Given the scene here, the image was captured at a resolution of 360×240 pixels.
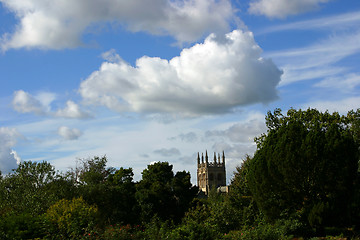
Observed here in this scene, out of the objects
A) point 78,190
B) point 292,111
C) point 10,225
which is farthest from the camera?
point 292,111

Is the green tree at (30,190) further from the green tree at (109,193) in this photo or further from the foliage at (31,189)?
the green tree at (109,193)

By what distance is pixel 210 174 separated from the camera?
135 m

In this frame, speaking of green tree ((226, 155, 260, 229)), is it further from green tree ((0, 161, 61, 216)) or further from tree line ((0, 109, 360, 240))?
green tree ((0, 161, 61, 216))

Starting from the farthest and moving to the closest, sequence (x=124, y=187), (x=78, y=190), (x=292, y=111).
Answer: (x=124, y=187) → (x=292, y=111) → (x=78, y=190)

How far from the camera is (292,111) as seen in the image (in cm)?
3428

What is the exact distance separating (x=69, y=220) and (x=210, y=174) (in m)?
118

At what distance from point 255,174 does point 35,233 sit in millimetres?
12291

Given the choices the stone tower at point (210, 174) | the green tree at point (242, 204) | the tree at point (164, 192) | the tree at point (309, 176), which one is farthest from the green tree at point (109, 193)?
the stone tower at point (210, 174)

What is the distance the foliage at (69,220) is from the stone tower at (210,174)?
374 feet

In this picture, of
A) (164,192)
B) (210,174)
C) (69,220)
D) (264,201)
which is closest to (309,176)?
(264,201)

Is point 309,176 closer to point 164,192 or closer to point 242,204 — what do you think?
point 242,204

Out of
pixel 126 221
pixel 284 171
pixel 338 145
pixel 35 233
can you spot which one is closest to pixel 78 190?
pixel 126 221

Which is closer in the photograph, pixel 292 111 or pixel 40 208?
pixel 40 208

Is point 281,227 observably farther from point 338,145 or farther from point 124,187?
point 124,187
